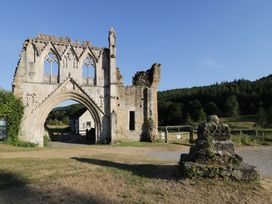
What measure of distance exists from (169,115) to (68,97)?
5519 cm

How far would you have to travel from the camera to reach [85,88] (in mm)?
22469

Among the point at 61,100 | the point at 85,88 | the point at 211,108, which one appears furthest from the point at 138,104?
the point at 211,108

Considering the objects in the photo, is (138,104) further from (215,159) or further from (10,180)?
(10,180)

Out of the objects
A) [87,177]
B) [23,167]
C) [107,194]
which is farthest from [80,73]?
[107,194]

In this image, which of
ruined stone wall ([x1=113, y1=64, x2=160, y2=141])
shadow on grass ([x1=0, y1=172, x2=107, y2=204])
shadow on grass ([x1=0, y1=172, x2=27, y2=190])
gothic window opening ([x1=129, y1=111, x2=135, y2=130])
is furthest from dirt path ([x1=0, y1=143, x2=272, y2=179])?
gothic window opening ([x1=129, y1=111, x2=135, y2=130])

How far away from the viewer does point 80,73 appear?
22438mm

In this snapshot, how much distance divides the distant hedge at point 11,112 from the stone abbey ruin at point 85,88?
603 millimetres

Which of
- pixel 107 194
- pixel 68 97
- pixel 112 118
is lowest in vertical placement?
pixel 107 194

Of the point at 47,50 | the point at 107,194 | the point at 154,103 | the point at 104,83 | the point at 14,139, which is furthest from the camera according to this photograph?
the point at 154,103

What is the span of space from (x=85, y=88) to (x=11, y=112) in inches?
234

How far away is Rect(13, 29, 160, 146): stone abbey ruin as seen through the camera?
2045 cm

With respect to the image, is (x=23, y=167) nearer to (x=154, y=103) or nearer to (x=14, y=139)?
(x=14, y=139)

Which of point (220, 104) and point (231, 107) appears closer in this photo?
point (231, 107)

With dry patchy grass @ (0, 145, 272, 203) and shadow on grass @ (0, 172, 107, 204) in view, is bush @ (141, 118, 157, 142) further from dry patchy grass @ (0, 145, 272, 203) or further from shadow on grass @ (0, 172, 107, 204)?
shadow on grass @ (0, 172, 107, 204)
